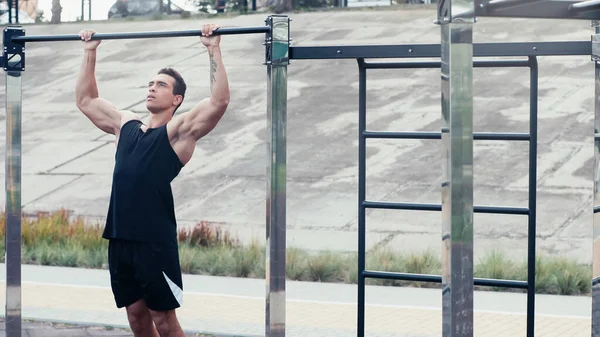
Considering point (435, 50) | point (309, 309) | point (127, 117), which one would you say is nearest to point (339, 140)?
point (309, 309)

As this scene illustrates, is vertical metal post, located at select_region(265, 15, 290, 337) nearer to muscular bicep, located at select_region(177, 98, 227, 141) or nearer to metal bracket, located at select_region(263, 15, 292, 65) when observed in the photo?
metal bracket, located at select_region(263, 15, 292, 65)

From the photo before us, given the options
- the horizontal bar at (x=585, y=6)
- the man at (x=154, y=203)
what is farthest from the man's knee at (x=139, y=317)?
the horizontal bar at (x=585, y=6)

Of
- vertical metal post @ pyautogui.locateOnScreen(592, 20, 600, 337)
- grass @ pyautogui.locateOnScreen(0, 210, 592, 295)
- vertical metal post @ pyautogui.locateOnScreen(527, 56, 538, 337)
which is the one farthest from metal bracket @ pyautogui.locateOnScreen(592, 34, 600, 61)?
grass @ pyautogui.locateOnScreen(0, 210, 592, 295)

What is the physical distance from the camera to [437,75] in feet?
60.4

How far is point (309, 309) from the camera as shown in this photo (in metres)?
8.43

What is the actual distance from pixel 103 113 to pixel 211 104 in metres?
0.80

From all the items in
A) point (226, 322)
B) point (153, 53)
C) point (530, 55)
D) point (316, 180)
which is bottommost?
point (226, 322)

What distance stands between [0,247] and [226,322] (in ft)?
14.4

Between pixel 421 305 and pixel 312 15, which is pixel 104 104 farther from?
pixel 312 15

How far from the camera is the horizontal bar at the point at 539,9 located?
3934mm

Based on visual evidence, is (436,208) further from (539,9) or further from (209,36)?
(539,9)

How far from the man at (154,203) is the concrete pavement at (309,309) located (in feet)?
6.56

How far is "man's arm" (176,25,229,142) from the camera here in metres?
5.41

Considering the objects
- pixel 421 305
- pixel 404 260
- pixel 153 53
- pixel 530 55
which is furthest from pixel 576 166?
pixel 153 53
